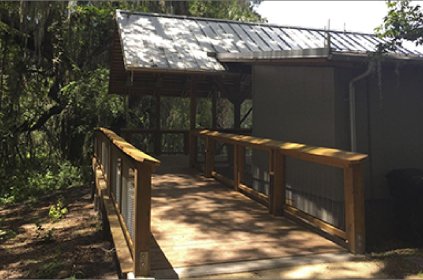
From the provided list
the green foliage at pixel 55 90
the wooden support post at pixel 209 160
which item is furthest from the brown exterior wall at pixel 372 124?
the green foliage at pixel 55 90

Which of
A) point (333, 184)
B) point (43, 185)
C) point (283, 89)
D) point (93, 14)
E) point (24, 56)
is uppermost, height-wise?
point (93, 14)

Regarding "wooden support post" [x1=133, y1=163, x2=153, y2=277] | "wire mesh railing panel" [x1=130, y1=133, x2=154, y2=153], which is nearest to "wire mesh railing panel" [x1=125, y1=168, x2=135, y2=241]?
"wooden support post" [x1=133, y1=163, x2=153, y2=277]

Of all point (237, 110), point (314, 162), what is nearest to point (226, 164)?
point (237, 110)

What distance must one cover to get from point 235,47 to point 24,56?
966 cm

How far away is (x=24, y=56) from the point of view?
1595 centimetres

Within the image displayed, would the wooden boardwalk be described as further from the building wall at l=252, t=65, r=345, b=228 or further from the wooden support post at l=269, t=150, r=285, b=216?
the building wall at l=252, t=65, r=345, b=228

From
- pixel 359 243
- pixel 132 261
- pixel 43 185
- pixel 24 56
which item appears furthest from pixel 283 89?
pixel 24 56

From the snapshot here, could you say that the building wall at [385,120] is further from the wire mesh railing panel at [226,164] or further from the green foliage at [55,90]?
the green foliage at [55,90]

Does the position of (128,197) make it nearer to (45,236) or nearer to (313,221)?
(313,221)

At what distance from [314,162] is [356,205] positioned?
0.88m

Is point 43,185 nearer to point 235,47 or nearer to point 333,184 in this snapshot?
point 235,47

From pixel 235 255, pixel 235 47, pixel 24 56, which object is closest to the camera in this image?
pixel 235 255

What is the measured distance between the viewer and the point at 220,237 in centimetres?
478

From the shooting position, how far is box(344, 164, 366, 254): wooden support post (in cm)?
417
